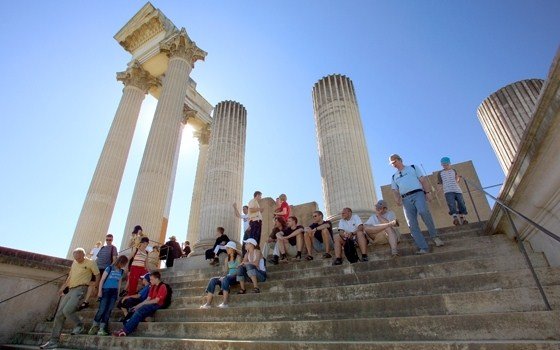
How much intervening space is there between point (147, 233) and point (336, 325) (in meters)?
10.1

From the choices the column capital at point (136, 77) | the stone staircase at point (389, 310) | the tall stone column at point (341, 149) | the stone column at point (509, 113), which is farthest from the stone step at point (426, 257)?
the column capital at point (136, 77)

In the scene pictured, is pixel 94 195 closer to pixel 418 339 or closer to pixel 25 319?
pixel 25 319

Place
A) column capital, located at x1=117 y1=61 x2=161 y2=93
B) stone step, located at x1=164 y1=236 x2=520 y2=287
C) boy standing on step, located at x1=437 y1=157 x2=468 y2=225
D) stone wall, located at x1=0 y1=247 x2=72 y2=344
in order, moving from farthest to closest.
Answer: column capital, located at x1=117 y1=61 x2=161 y2=93
boy standing on step, located at x1=437 y1=157 x2=468 y2=225
stone wall, located at x1=0 y1=247 x2=72 y2=344
stone step, located at x1=164 y1=236 x2=520 y2=287

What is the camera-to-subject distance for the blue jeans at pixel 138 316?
5.10 metres

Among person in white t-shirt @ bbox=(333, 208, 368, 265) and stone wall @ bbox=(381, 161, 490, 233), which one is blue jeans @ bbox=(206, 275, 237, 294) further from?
stone wall @ bbox=(381, 161, 490, 233)

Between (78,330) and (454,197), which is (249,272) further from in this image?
(454,197)

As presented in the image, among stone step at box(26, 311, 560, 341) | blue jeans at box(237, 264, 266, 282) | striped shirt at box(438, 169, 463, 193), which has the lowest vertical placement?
stone step at box(26, 311, 560, 341)

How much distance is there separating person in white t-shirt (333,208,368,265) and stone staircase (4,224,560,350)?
32 centimetres

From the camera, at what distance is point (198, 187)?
2033cm

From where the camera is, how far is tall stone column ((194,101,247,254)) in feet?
39.8

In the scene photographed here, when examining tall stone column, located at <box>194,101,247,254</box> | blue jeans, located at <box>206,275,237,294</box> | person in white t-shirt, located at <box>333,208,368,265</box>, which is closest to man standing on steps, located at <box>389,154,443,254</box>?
person in white t-shirt, located at <box>333,208,368,265</box>

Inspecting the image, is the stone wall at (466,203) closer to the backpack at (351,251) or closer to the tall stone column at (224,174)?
the backpack at (351,251)

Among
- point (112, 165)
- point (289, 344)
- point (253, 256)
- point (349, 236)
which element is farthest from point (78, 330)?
point (112, 165)

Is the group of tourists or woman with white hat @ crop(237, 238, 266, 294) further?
woman with white hat @ crop(237, 238, 266, 294)
